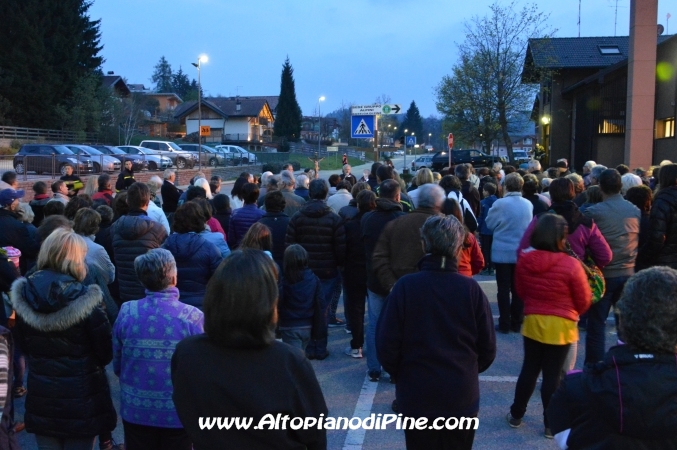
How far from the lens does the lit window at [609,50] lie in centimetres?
3445

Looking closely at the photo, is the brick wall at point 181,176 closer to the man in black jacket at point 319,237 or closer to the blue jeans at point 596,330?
the man in black jacket at point 319,237

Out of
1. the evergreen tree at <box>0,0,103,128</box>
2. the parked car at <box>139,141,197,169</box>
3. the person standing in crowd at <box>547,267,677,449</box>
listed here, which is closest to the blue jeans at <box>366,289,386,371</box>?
the person standing in crowd at <box>547,267,677,449</box>

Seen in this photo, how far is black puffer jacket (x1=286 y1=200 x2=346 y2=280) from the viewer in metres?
6.76

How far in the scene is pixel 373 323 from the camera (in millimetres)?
6023

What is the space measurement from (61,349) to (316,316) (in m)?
2.74

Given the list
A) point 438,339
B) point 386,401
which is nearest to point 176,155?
point 386,401

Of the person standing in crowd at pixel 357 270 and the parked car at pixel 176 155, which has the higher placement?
the parked car at pixel 176 155

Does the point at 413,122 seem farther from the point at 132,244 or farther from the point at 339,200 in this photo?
the point at 132,244

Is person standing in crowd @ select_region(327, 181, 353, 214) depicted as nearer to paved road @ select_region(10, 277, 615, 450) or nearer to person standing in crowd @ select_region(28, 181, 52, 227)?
paved road @ select_region(10, 277, 615, 450)

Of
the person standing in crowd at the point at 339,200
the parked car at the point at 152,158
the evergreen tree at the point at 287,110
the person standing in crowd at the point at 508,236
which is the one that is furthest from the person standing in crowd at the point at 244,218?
the evergreen tree at the point at 287,110

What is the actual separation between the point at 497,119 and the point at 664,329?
32423 millimetres

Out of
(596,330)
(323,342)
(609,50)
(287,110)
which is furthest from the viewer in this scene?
(287,110)

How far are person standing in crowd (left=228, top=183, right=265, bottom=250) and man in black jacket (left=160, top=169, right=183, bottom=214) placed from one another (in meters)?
2.33

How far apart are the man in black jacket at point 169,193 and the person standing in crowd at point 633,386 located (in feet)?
26.6
